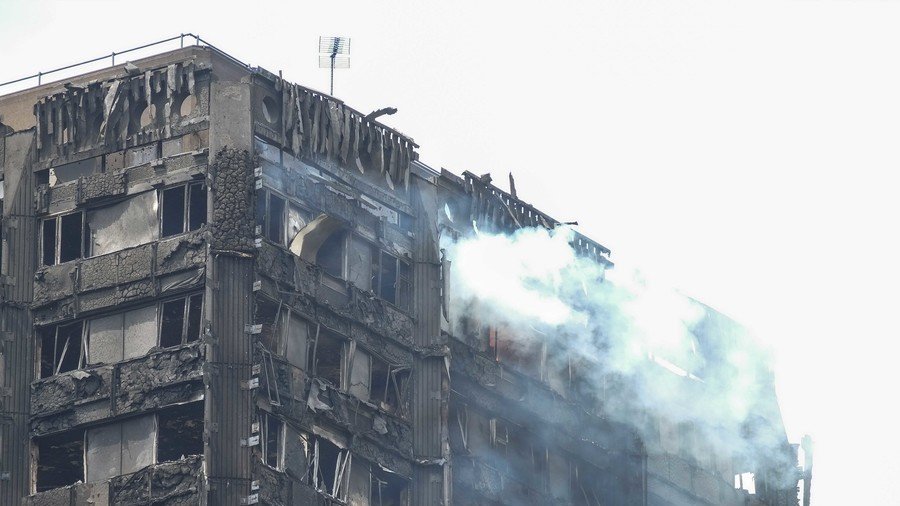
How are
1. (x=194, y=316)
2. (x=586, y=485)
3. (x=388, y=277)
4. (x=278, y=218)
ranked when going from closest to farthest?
(x=194, y=316), (x=278, y=218), (x=388, y=277), (x=586, y=485)

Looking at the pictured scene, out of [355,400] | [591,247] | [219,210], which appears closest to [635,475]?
[591,247]

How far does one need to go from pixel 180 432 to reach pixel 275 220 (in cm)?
720

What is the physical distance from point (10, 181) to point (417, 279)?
12735mm

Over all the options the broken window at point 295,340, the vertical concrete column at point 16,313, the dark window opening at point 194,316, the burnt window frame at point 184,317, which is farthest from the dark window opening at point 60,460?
the broken window at point 295,340

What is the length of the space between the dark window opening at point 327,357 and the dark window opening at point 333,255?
77.5 inches

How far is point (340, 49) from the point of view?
278 ft

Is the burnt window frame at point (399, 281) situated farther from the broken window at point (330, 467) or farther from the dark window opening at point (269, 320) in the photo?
the broken window at point (330, 467)

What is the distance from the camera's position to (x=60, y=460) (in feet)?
252

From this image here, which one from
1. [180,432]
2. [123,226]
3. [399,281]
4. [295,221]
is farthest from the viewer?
[399,281]

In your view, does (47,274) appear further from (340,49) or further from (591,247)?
(591,247)

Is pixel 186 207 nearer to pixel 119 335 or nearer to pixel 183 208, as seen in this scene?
pixel 183 208

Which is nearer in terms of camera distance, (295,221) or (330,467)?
(330,467)

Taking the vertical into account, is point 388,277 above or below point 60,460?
above

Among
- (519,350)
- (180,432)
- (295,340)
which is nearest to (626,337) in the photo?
(519,350)
